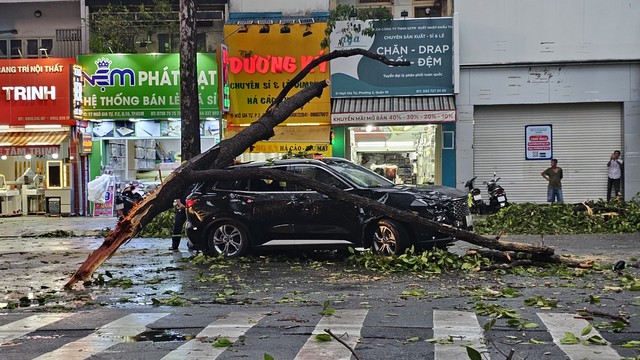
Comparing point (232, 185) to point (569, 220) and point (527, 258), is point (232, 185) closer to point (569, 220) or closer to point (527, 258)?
point (527, 258)

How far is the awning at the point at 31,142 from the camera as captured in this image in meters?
26.1

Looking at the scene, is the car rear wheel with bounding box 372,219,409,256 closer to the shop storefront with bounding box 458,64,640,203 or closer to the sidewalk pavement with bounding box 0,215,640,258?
the sidewalk pavement with bounding box 0,215,640,258

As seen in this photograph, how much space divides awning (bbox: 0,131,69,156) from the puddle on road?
65.0 feet

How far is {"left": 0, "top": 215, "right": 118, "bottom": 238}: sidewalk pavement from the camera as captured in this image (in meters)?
21.0

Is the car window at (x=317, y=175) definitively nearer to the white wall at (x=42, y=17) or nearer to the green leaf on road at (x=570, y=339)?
the green leaf on road at (x=570, y=339)

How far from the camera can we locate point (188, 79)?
20266 mm

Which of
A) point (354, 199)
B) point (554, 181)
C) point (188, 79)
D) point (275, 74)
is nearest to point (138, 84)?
point (275, 74)

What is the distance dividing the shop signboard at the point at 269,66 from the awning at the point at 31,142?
5.81 meters

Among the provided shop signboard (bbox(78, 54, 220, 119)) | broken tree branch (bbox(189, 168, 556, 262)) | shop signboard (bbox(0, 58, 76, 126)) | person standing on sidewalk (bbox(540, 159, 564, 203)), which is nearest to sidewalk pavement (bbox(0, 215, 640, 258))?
broken tree branch (bbox(189, 168, 556, 262))

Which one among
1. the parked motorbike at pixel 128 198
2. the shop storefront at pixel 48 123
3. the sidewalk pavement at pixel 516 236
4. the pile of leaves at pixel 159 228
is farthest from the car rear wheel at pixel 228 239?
the shop storefront at pixel 48 123

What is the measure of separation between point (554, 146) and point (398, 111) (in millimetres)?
5354

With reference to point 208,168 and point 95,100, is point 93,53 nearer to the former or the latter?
point 95,100

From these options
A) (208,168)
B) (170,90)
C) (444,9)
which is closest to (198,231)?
(208,168)

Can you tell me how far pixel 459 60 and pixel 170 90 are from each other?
9.62 meters
